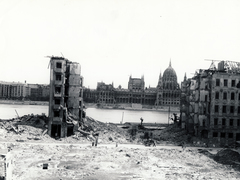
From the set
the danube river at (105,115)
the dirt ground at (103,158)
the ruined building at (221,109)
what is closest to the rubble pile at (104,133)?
the dirt ground at (103,158)

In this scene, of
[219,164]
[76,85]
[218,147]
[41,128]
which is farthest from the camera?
[76,85]

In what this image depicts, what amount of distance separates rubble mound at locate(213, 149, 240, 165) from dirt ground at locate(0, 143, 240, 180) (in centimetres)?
126

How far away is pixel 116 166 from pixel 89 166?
326 centimetres

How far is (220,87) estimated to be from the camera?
48.3 m

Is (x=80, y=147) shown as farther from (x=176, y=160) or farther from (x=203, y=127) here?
(x=203, y=127)

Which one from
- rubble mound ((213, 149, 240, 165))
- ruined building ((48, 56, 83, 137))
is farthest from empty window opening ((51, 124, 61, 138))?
rubble mound ((213, 149, 240, 165))

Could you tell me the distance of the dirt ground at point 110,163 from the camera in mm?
26797

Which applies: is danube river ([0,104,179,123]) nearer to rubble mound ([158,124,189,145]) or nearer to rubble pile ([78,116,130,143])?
rubble mound ([158,124,189,145])

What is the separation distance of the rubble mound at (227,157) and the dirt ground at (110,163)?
1.26 metres

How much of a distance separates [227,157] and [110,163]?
16.3 m

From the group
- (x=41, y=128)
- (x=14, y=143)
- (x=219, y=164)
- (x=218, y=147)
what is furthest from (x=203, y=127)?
(x=14, y=143)

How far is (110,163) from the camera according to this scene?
31359mm

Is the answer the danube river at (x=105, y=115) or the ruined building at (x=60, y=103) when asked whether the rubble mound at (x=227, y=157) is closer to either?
the ruined building at (x=60, y=103)

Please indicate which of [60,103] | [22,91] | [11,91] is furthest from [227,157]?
[22,91]
